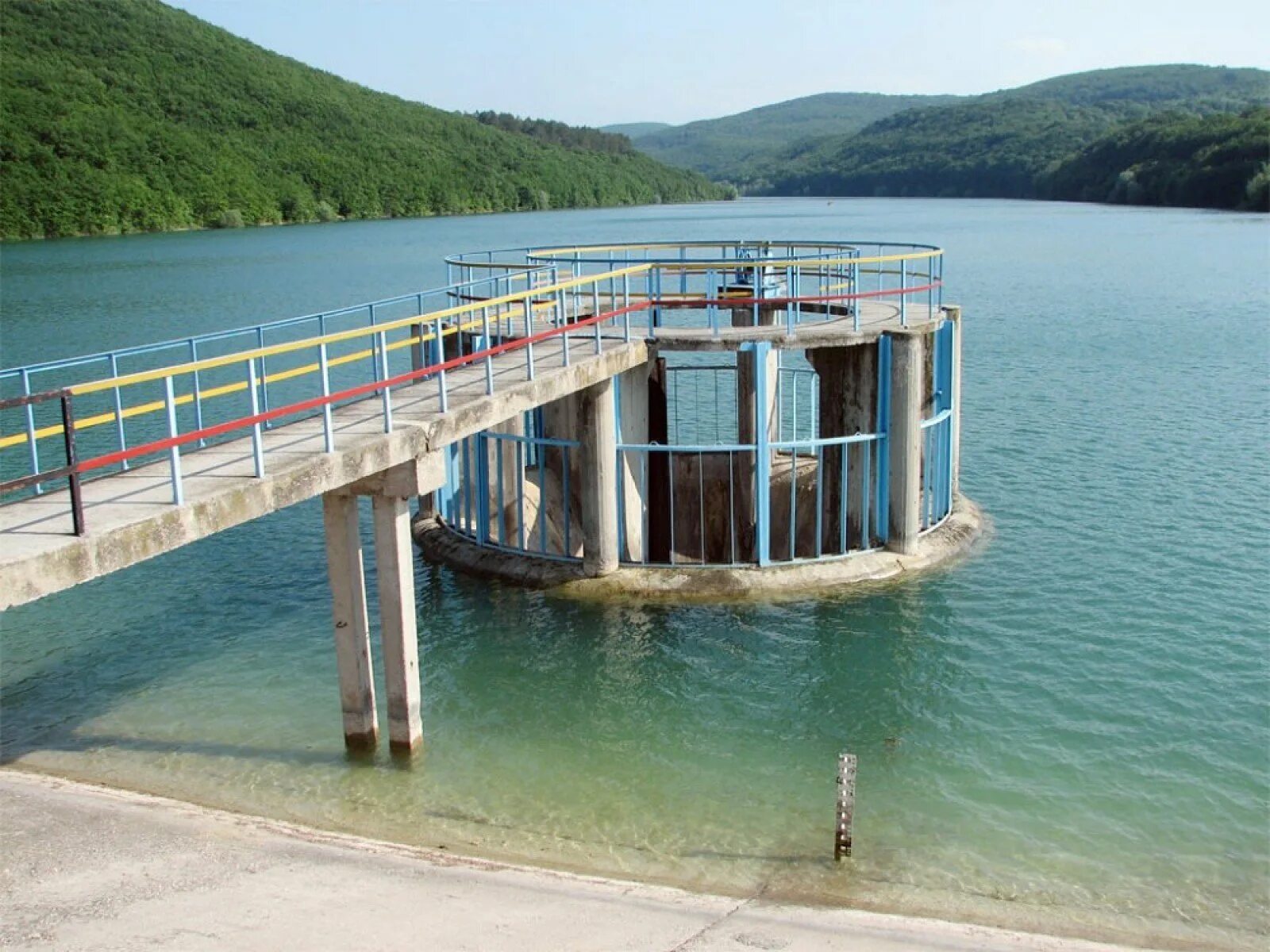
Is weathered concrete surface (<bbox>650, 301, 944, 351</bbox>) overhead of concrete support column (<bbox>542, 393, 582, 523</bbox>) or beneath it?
overhead

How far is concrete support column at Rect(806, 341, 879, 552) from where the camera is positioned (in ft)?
66.3

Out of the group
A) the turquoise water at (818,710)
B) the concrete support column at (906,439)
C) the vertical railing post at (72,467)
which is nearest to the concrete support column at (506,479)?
the turquoise water at (818,710)

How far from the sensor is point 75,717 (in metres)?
15.4

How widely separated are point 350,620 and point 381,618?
334mm

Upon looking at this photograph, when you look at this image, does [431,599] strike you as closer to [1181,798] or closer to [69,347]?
[1181,798]

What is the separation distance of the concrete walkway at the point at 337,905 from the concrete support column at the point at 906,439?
1020 centimetres

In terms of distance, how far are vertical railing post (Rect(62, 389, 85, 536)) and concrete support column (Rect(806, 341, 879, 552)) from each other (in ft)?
42.1

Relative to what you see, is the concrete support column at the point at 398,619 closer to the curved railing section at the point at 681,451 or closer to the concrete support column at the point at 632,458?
the curved railing section at the point at 681,451

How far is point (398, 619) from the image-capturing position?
13625 millimetres

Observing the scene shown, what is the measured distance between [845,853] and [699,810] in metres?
1.66

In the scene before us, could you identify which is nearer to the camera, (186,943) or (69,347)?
(186,943)

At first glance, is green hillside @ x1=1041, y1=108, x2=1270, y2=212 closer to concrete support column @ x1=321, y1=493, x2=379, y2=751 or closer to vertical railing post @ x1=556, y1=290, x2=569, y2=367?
vertical railing post @ x1=556, y1=290, x2=569, y2=367

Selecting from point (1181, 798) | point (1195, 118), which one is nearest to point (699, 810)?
point (1181, 798)

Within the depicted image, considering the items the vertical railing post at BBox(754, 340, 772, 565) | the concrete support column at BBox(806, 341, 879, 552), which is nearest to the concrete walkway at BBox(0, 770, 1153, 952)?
the vertical railing post at BBox(754, 340, 772, 565)
